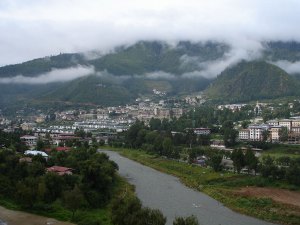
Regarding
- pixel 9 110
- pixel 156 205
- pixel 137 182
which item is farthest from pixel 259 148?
pixel 9 110

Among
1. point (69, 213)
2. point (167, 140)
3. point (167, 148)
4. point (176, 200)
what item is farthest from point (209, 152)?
point (69, 213)

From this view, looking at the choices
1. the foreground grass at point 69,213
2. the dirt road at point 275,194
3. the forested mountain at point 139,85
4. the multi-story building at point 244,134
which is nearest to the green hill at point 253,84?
the forested mountain at point 139,85

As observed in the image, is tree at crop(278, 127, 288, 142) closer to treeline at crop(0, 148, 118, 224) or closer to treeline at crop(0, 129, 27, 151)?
treeline at crop(0, 129, 27, 151)

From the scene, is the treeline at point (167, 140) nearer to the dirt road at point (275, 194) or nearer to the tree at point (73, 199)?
the dirt road at point (275, 194)

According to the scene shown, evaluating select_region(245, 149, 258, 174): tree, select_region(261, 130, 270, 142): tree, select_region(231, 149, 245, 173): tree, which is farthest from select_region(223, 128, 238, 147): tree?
select_region(245, 149, 258, 174): tree

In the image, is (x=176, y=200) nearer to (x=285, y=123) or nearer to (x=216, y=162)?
(x=216, y=162)

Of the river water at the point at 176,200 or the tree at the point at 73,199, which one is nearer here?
the tree at the point at 73,199
